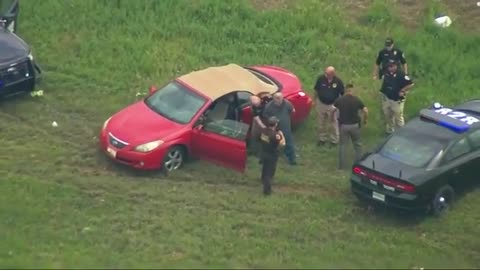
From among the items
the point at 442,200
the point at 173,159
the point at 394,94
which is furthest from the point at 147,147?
the point at 442,200

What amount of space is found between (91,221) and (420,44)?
9.71 m

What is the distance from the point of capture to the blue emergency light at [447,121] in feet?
50.9

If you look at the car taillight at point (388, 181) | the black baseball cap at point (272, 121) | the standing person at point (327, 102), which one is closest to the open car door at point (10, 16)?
the standing person at point (327, 102)

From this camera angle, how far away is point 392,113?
1770cm

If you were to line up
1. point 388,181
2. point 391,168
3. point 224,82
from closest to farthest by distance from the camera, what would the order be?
point 388,181 < point 391,168 < point 224,82

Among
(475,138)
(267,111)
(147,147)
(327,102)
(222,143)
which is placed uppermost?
(475,138)

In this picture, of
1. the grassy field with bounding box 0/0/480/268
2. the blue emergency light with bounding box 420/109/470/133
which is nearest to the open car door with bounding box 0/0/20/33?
the grassy field with bounding box 0/0/480/268

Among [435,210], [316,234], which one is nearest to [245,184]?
[316,234]

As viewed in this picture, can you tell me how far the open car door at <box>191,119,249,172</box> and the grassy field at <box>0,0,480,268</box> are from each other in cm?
27

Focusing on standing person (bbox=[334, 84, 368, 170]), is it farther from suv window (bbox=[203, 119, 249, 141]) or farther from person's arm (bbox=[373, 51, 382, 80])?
person's arm (bbox=[373, 51, 382, 80])

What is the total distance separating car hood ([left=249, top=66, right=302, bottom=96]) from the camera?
58.5 feet

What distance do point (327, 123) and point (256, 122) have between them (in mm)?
2338

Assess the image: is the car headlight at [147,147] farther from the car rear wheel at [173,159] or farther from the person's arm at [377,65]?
the person's arm at [377,65]

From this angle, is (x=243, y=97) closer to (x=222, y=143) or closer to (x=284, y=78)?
(x=222, y=143)
